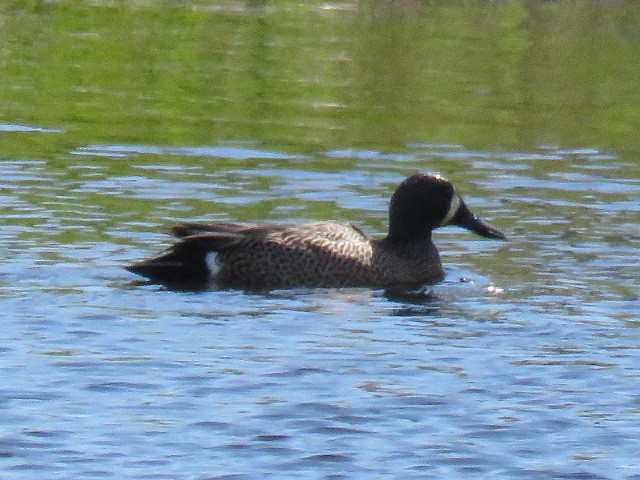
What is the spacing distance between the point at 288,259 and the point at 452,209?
55.2 inches

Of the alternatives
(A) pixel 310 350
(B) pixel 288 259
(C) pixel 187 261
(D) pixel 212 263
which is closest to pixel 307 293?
(B) pixel 288 259

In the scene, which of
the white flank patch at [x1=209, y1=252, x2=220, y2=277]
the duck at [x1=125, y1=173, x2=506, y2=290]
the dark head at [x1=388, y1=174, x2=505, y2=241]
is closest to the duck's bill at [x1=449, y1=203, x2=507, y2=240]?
the dark head at [x1=388, y1=174, x2=505, y2=241]

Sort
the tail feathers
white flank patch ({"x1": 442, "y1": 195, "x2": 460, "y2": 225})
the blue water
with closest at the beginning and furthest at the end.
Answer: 1. the blue water
2. the tail feathers
3. white flank patch ({"x1": 442, "y1": 195, "x2": 460, "y2": 225})

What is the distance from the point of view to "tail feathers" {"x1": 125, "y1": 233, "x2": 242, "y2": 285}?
10.2 metres

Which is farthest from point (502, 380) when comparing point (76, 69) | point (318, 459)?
point (76, 69)

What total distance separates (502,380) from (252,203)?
5.06 meters

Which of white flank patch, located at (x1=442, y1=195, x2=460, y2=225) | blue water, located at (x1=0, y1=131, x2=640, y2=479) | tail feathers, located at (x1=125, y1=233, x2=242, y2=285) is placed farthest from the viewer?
white flank patch, located at (x1=442, y1=195, x2=460, y2=225)

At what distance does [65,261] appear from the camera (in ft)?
34.4

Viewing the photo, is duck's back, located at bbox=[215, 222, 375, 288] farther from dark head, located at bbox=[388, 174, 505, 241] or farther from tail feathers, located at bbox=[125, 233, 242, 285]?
dark head, located at bbox=[388, 174, 505, 241]

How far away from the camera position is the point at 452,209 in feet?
37.5

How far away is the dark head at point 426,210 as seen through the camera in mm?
11203

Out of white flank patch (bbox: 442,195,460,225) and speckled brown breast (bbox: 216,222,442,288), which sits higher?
white flank patch (bbox: 442,195,460,225)

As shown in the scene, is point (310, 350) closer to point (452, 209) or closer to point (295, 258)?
point (295, 258)

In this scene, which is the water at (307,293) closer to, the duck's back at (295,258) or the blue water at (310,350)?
the blue water at (310,350)
